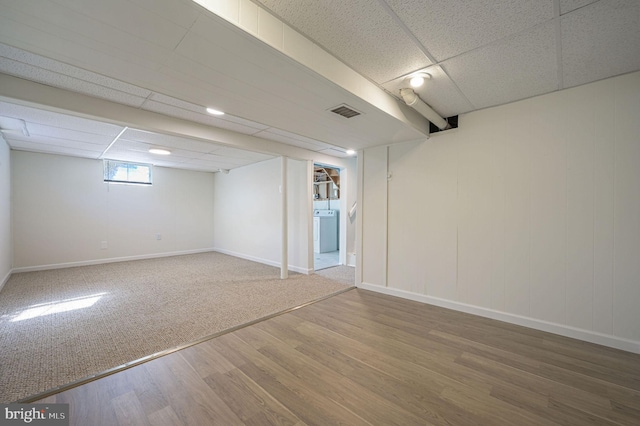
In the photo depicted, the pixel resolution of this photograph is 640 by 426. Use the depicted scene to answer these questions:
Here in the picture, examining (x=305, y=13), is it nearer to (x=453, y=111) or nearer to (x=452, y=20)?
(x=452, y=20)

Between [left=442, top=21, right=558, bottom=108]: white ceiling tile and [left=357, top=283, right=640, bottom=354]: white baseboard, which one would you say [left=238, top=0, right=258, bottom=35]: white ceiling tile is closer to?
[left=442, top=21, right=558, bottom=108]: white ceiling tile

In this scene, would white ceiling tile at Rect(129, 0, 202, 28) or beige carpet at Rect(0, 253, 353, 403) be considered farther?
beige carpet at Rect(0, 253, 353, 403)

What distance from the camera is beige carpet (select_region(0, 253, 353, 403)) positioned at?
75.3 inches

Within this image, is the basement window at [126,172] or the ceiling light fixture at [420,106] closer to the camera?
the ceiling light fixture at [420,106]

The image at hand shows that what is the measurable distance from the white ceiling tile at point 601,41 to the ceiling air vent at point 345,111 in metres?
1.48

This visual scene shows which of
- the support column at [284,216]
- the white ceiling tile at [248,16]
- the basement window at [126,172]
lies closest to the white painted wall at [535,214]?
the support column at [284,216]

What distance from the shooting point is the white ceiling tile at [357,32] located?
1430mm

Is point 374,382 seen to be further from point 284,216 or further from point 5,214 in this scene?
point 5,214

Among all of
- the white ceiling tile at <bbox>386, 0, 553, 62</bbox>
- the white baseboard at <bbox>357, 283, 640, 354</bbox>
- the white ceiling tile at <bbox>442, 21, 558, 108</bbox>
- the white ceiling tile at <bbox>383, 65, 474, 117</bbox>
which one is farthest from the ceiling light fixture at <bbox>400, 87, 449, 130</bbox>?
the white baseboard at <bbox>357, 283, 640, 354</bbox>

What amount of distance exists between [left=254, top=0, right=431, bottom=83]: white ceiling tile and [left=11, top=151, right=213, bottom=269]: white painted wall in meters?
6.14

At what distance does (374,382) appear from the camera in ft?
5.62

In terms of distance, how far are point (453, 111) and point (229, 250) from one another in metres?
5.99

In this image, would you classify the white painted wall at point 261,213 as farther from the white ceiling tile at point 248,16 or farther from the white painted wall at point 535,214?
the white ceiling tile at point 248,16

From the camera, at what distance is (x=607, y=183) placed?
220 centimetres
